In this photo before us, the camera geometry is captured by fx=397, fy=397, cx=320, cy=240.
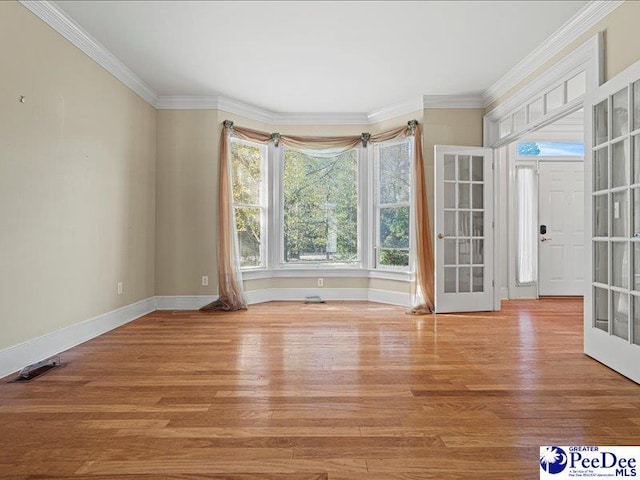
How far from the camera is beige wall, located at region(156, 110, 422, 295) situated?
513 centimetres

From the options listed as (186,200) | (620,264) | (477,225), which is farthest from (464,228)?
(186,200)

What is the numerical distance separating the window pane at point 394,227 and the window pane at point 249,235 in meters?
1.79

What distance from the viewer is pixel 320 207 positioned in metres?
5.89

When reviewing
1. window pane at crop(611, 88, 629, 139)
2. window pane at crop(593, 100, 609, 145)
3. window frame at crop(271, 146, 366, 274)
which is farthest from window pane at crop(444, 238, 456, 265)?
window pane at crop(611, 88, 629, 139)

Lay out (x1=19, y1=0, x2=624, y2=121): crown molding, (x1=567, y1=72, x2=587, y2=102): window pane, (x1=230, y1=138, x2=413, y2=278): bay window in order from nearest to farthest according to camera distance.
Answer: (x1=19, y1=0, x2=624, y2=121): crown molding → (x1=567, y1=72, x2=587, y2=102): window pane → (x1=230, y1=138, x2=413, y2=278): bay window

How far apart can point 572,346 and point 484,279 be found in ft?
5.57

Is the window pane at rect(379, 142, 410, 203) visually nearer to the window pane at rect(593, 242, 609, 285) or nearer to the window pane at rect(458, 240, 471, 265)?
the window pane at rect(458, 240, 471, 265)

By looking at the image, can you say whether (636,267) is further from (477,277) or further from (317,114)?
(317,114)

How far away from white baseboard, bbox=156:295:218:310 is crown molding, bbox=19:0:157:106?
250 centimetres

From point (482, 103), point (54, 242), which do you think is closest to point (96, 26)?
point (54, 242)

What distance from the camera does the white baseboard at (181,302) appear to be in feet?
16.8

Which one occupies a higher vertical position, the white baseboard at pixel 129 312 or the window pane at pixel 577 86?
the window pane at pixel 577 86

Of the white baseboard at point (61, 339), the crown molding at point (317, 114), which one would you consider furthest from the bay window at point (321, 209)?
the white baseboard at point (61, 339)

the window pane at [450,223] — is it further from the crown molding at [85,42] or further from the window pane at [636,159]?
the crown molding at [85,42]
